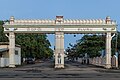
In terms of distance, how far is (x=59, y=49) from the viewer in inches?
2076

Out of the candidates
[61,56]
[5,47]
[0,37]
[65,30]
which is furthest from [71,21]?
[0,37]

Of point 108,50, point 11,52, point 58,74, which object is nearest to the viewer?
point 58,74

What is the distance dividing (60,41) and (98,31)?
6.08 m

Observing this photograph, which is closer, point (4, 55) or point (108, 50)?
point (108, 50)

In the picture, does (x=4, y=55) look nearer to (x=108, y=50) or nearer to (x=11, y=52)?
(x=11, y=52)

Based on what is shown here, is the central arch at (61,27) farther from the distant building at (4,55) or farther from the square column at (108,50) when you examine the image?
the distant building at (4,55)

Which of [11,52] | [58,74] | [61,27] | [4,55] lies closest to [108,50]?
[61,27]

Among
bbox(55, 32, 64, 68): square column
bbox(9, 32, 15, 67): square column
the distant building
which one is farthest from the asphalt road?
the distant building

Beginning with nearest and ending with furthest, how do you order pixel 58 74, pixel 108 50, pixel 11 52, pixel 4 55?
1. pixel 58 74
2. pixel 108 50
3. pixel 11 52
4. pixel 4 55

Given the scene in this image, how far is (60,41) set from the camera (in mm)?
52656

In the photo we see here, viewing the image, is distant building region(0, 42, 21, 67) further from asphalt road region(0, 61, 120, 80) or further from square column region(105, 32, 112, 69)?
square column region(105, 32, 112, 69)

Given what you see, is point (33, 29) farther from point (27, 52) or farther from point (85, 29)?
point (27, 52)

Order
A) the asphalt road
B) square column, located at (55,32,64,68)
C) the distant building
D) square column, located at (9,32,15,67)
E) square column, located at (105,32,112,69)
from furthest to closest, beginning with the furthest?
the distant building, square column, located at (9,32,15,67), square column, located at (105,32,112,69), square column, located at (55,32,64,68), the asphalt road

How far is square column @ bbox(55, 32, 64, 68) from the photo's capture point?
52406 mm
